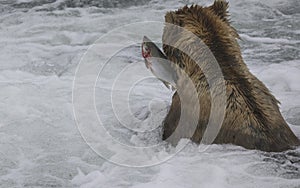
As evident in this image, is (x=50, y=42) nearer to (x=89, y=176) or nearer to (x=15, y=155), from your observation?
(x=15, y=155)

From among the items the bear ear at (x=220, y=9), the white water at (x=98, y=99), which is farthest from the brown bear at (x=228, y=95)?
the white water at (x=98, y=99)

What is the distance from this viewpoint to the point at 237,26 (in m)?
6.96

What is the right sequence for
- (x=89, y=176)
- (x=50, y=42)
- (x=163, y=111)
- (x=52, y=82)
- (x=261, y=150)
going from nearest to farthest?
(x=261, y=150) < (x=89, y=176) < (x=163, y=111) < (x=52, y=82) < (x=50, y=42)

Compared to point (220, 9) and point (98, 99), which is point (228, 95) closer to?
point (220, 9)

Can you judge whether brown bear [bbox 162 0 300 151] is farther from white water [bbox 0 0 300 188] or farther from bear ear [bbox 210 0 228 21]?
white water [bbox 0 0 300 188]

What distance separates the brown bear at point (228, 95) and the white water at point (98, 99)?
10 centimetres

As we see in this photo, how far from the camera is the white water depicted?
3.91m

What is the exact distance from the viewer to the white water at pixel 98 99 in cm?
391

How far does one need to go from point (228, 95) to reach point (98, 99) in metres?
1.74

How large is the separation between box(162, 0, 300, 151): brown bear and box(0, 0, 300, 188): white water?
0.33 ft

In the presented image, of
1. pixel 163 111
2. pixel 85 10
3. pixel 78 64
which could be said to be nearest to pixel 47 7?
pixel 85 10

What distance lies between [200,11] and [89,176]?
4.43 ft

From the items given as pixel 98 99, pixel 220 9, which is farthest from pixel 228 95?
pixel 98 99

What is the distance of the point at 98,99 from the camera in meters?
5.29
